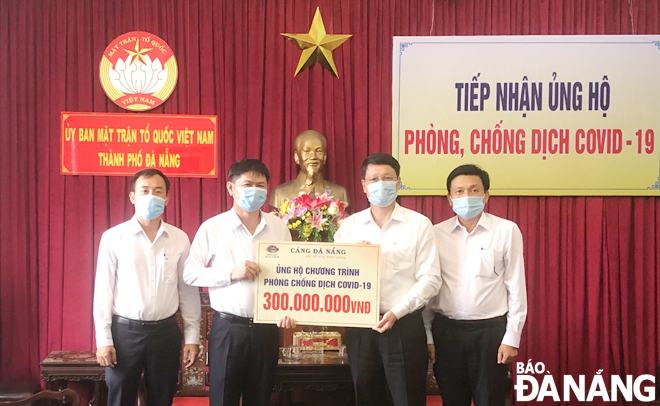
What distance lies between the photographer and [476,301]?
7.14 ft

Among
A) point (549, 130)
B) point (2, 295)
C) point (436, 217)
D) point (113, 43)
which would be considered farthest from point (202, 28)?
point (549, 130)

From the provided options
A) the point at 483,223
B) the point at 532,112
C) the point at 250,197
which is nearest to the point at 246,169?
the point at 250,197

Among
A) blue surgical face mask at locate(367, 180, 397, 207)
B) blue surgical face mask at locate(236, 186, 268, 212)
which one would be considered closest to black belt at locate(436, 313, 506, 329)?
blue surgical face mask at locate(367, 180, 397, 207)

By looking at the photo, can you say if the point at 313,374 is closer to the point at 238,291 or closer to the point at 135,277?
the point at 238,291

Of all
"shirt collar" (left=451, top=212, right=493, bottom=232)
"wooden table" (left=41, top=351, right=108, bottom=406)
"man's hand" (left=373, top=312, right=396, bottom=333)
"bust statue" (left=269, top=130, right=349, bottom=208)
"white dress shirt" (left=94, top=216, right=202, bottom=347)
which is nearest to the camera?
"man's hand" (left=373, top=312, right=396, bottom=333)

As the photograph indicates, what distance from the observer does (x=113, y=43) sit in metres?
3.35

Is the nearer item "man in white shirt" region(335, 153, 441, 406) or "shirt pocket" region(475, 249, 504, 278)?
"man in white shirt" region(335, 153, 441, 406)

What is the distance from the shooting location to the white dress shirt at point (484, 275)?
7.16 ft

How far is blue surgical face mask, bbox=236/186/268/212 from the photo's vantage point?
217cm

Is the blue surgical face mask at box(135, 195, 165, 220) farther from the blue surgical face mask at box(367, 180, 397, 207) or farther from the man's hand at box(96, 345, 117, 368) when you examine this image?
the blue surgical face mask at box(367, 180, 397, 207)

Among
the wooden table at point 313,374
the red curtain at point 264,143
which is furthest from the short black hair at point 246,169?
the red curtain at point 264,143

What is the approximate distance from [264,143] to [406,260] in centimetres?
166


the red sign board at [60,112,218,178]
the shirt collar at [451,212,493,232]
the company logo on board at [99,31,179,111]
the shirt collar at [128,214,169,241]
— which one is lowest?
the shirt collar at [128,214,169,241]

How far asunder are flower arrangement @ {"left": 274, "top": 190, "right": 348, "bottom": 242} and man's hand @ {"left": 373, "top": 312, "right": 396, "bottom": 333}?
0.66 meters
